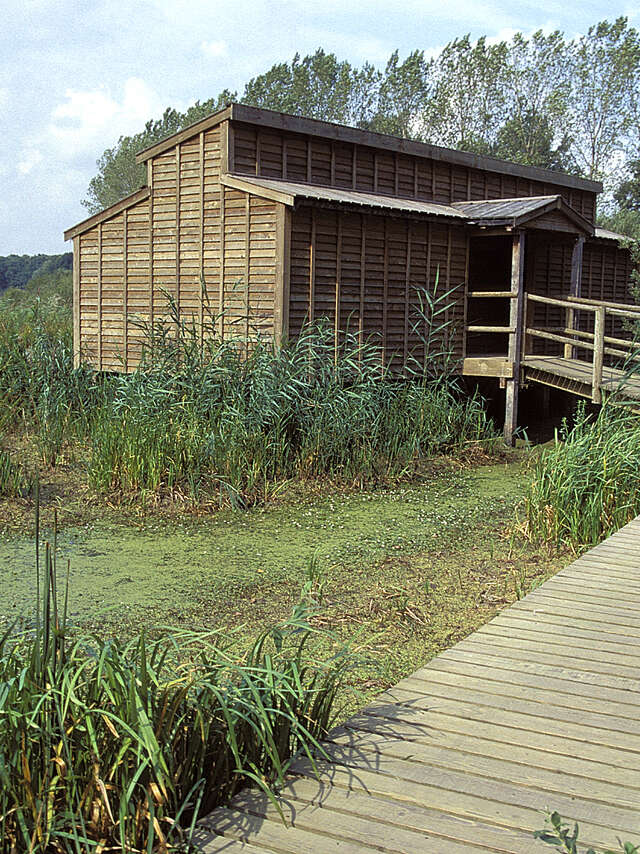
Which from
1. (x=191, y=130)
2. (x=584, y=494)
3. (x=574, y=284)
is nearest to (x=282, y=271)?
(x=191, y=130)

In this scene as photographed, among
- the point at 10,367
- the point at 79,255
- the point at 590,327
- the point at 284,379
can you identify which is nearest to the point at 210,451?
the point at 284,379

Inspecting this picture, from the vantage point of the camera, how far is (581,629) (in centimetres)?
469

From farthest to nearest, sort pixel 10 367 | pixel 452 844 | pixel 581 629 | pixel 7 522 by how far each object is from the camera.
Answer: pixel 10 367, pixel 7 522, pixel 581 629, pixel 452 844

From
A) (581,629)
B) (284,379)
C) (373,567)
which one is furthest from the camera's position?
(284,379)

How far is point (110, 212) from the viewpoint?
13.9 meters

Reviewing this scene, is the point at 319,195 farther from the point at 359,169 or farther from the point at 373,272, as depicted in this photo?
the point at 359,169

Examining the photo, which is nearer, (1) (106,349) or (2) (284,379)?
(2) (284,379)

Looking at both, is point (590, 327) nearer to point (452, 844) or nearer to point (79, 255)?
point (79, 255)

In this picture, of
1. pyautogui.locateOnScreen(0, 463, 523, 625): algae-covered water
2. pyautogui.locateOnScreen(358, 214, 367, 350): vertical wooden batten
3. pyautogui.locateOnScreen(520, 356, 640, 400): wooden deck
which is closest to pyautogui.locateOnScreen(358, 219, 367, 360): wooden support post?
pyautogui.locateOnScreen(358, 214, 367, 350): vertical wooden batten

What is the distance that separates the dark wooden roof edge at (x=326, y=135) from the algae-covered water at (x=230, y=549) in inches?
217

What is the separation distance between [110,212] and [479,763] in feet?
39.5

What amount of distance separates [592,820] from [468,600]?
3.79m

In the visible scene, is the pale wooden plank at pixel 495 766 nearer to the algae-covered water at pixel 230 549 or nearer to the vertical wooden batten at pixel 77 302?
the algae-covered water at pixel 230 549

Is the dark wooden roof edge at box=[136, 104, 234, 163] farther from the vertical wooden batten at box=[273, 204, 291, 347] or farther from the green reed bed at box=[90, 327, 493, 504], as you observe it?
the green reed bed at box=[90, 327, 493, 504]
